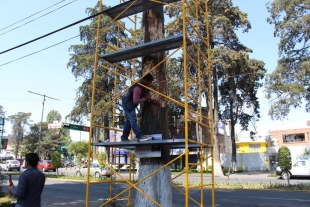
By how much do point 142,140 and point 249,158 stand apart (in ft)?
127

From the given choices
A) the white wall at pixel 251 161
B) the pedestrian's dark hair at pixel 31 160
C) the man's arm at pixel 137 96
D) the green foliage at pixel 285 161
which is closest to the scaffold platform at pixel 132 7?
the man's arm at pixel 137 96

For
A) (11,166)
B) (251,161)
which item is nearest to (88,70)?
(11,166)

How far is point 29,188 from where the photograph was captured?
4.50m

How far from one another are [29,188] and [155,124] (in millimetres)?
2636

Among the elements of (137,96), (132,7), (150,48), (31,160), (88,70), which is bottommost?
(31,160)

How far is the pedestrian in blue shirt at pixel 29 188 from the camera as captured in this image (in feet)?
14.5

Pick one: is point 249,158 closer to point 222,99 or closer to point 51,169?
point 222,99

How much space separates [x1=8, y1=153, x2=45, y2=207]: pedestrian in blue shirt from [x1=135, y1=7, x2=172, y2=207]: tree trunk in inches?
79.7

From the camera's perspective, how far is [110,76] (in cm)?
3747

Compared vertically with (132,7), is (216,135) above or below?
below

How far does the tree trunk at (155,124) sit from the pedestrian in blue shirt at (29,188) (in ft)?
6.65

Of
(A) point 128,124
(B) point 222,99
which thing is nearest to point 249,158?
(B) point 222,99

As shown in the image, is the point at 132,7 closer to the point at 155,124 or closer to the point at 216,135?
the point at 155,124

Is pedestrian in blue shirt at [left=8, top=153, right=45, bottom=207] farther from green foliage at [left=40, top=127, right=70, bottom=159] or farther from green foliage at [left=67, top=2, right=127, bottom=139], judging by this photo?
green foliage at [left=40, top=127, right=70, bottom=159]
